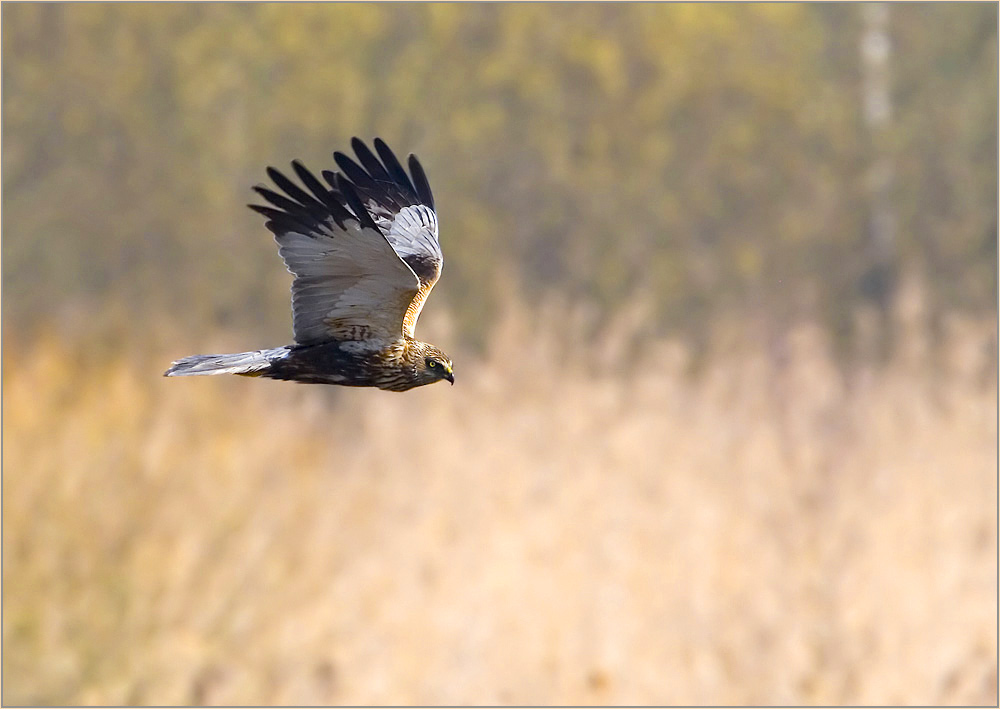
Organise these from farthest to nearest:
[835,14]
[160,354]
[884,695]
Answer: [835,14] < [160,354] < [884,695]

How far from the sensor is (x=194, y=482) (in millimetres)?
7137

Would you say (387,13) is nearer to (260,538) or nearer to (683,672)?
(260,538)

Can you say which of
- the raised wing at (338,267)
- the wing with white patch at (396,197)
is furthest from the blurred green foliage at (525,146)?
the raised wing at (338,267)

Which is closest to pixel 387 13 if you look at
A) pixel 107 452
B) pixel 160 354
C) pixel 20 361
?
pixel 160 354

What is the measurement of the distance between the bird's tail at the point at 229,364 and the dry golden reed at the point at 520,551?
163 inches

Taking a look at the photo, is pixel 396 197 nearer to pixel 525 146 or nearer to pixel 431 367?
pixel 431 367

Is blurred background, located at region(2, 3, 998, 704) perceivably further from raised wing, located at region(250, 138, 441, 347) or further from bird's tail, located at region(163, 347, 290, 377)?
bird's tail, located at region(163, 347, 290, 377)

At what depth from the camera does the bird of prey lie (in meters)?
2.34

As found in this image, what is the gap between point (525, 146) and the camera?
13422mm

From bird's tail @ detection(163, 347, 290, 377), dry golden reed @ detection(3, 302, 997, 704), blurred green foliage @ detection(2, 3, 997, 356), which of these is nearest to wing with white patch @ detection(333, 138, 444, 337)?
bird's tail @ detection(163, 347, 290, 377)

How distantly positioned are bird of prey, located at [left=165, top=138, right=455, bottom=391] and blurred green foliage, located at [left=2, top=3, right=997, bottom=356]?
6829 millimetres

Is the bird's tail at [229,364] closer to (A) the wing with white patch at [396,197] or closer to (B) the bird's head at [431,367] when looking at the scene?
(B) the bird's head at [431,367]

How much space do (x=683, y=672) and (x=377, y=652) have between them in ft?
4.63

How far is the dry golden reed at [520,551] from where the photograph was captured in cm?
675
